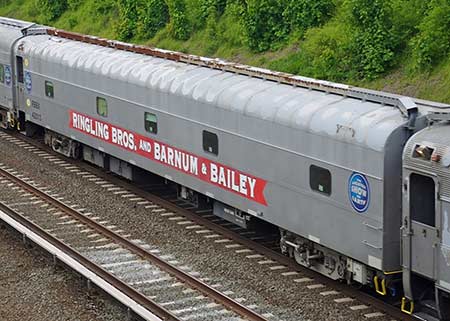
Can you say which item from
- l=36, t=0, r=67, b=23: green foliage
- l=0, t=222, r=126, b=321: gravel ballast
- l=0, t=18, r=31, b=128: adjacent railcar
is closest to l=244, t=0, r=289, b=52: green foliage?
l=0, t=18, r=31, b=128: adjacent railcar

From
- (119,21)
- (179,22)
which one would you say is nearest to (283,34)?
(179,22)

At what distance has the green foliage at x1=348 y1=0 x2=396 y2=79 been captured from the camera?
26.4 metres

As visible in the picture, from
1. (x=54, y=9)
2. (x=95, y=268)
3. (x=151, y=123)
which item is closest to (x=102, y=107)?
(x=151, y=123)

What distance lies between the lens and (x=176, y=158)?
19359 millimetres

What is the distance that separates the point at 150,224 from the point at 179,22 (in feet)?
62.6

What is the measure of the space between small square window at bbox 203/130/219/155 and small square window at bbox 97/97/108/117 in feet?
16.1

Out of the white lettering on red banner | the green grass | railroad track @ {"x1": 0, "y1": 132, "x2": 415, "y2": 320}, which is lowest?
railroad track @ {"x1": 0, "y1": 132, "x2": 415, "y2": 320}

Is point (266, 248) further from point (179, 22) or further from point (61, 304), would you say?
point (179, 22)

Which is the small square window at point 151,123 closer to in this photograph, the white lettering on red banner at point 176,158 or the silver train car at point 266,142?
the silver train car at point 266,142

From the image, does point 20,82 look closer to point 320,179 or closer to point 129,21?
point 129,21

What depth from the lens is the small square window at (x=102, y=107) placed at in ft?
73.3

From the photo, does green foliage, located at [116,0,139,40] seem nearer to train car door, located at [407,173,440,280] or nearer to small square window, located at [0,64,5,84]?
small square window, located at [0,64,5,84]

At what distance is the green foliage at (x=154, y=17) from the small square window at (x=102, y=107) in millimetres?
17348

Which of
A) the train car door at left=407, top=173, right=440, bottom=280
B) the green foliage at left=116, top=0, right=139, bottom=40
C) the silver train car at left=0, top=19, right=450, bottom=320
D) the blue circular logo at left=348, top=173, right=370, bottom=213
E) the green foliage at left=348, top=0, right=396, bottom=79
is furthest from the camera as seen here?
the green foliage at left=116, top=0, right=139, bottom=40
